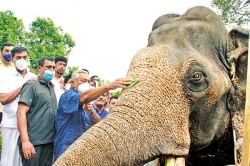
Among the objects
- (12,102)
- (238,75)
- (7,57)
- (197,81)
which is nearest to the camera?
(197,81)

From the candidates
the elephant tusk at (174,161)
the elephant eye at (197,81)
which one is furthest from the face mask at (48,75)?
the elephant tusk at (174,161)

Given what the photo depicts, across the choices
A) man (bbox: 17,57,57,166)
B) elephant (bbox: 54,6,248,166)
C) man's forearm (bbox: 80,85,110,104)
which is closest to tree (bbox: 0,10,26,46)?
man (bbox: 17,57,57,166)

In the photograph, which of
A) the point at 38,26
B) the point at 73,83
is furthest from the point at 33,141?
the point at 38,26

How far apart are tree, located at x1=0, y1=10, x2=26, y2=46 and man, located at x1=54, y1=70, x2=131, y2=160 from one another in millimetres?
29226

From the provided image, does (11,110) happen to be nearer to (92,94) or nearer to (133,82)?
(92,94)

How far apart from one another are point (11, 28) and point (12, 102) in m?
30.5

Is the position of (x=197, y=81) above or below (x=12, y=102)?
above

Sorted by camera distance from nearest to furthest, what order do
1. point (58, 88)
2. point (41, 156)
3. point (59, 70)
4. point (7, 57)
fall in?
point (41, 156), point (58, 88), point (59, 70), point (7, 57)

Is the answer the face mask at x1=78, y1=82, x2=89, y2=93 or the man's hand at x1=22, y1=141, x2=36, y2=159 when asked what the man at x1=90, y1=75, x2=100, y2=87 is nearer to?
the face mask at x1=78, y1=82, x2=89, y2=93

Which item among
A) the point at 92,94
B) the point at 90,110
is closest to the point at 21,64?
the point at 90,110

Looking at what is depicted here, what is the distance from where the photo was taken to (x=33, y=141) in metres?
4.76

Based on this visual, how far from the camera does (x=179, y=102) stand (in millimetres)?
2932

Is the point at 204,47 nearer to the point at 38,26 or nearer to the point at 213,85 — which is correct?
the point at 213,85

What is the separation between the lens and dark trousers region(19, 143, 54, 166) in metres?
4.73
